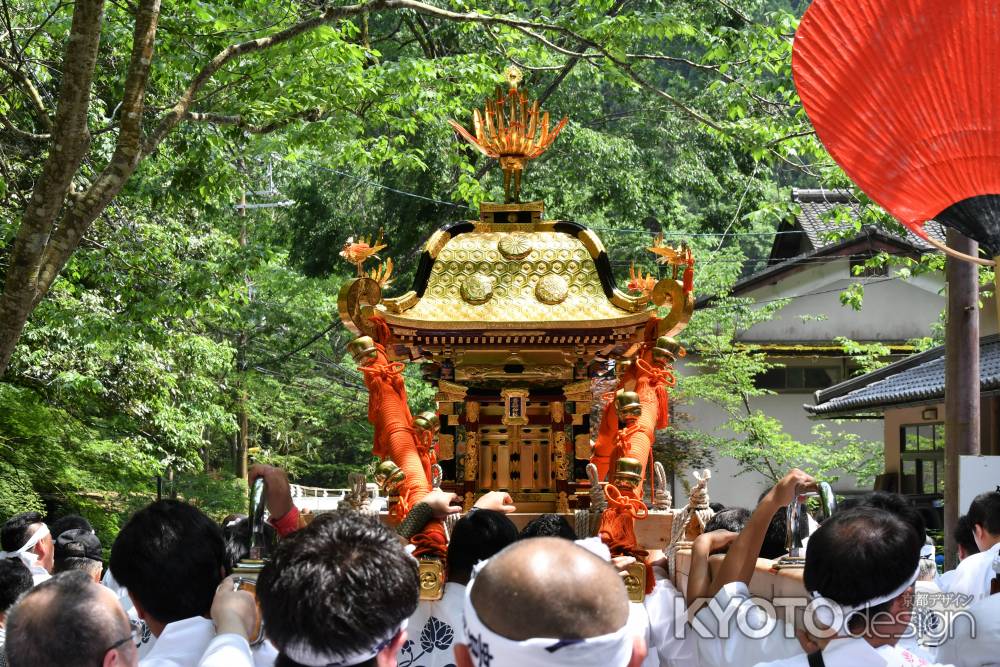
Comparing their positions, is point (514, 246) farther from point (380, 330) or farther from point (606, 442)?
point (606, 442)

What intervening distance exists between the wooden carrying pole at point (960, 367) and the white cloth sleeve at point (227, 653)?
24.3 ft

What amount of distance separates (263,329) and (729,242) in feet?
33.2

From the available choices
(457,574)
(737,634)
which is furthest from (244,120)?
(737,634)

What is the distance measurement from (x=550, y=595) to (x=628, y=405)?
4.70m

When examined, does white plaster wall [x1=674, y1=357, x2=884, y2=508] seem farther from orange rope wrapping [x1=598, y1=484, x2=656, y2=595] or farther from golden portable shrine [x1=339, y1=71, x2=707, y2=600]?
orange rope wrapping [x1=598, y1=484, x2=656, y2=595]

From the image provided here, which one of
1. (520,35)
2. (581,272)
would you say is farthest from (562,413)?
(520,35)

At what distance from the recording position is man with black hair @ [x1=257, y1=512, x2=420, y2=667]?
91.2 inches

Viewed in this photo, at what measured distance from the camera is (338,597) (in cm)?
235

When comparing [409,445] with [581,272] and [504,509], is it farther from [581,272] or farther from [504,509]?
[504,509]

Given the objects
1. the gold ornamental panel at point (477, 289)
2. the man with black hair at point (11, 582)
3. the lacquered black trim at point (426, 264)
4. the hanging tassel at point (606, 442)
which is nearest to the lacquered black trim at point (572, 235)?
the lacquered black trim at point (426, 264)

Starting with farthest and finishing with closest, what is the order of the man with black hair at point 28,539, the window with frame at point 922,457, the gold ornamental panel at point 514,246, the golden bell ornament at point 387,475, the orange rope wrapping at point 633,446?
the window with frame at point 922,457 → the gold ornamental panel at point 514,246 → the golden bell ornament at point 387,475 → the man with black hair at point 28,539 → the orange rope wrapping at point 633,446

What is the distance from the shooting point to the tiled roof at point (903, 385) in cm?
1220

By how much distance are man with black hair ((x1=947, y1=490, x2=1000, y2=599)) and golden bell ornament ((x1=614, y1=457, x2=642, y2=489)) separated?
1788mm

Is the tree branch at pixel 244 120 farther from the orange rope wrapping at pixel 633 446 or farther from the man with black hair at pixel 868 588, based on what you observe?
the man with black hair at pixel 868 588
